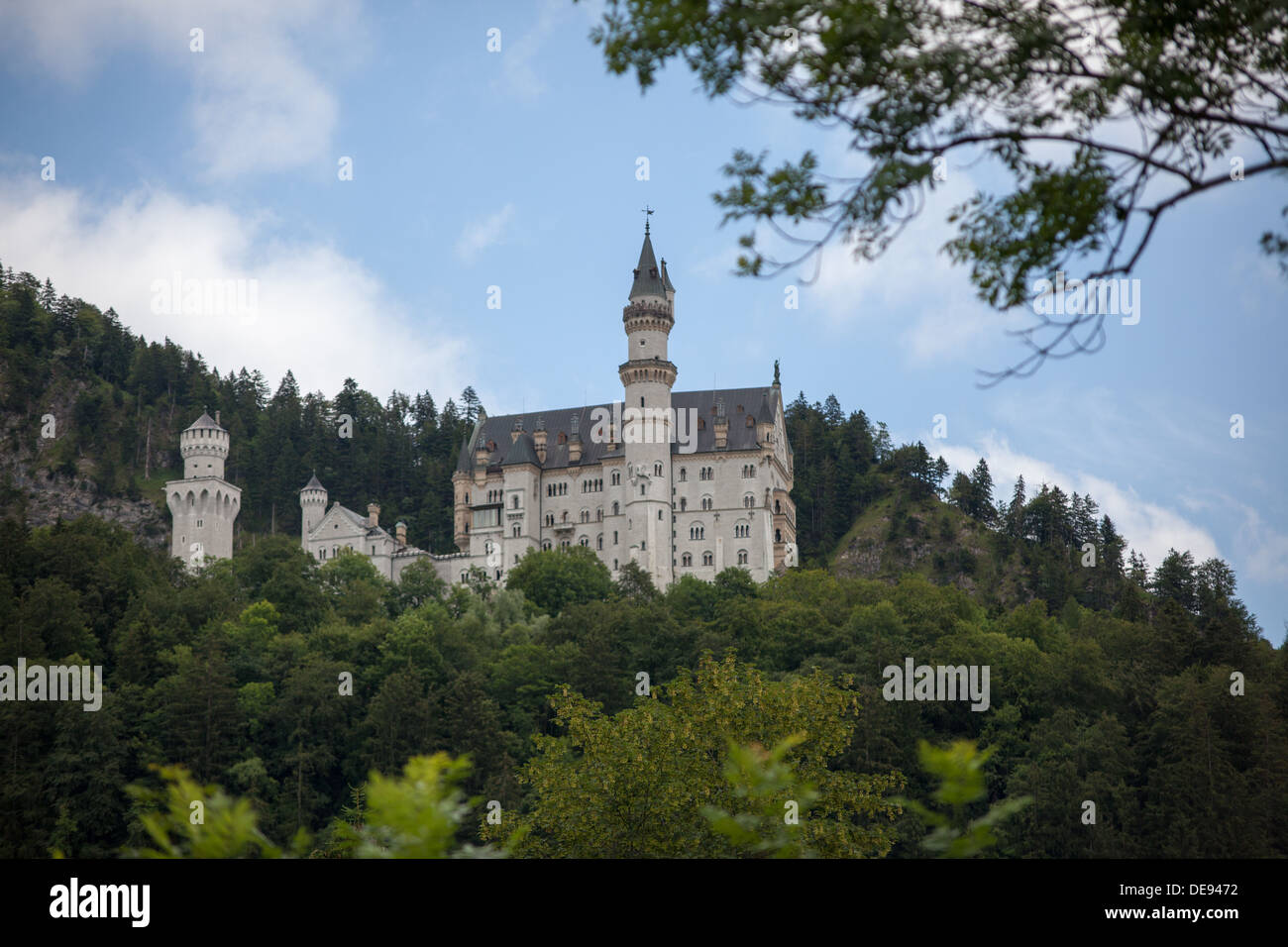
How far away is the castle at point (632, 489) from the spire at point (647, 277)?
0.14 metres

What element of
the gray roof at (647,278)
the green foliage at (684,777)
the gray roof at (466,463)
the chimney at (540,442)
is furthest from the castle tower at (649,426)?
the green foliage at (684,777)

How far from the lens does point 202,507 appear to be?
124 meters

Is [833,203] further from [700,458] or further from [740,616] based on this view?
[700,458]

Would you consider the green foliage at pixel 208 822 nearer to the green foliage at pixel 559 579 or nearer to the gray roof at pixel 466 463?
the green foliage at pixel 559 579

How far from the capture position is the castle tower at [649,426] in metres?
119

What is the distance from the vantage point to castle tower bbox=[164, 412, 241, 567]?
12356 cm

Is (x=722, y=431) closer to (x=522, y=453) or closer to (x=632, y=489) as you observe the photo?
(x=632, y=489)

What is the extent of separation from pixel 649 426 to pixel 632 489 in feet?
18.9

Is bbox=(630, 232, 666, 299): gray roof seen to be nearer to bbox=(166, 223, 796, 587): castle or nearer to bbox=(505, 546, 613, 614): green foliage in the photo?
bbox=(166, 223, 796, 587): castle

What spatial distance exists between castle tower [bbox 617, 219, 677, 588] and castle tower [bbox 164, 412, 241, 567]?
35.5 metres

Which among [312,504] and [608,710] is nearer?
[608,710]

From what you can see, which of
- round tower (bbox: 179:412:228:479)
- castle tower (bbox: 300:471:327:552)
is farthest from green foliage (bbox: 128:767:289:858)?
castle tower (bbox: 300:471:327:552)

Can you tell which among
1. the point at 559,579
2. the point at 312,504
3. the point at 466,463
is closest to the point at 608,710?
the point at 559,579
